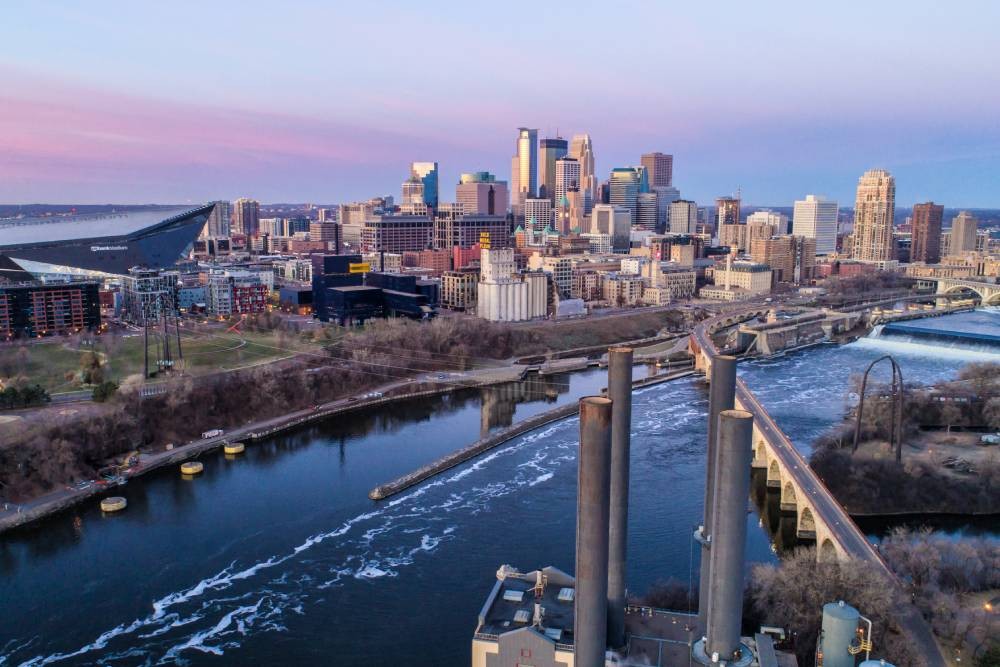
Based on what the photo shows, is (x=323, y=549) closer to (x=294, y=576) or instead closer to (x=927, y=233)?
(x=294, y=576)

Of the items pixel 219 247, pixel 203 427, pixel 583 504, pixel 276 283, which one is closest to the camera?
pixel 583 504

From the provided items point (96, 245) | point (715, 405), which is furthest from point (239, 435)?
point (96, 245)

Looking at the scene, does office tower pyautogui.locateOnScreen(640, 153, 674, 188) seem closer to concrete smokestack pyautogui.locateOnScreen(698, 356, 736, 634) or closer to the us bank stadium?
the us bank stadium

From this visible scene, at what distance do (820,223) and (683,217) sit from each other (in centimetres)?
782

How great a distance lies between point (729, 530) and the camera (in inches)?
186

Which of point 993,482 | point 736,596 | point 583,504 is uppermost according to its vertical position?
point 583,504

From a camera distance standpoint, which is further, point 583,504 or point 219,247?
point 219,247

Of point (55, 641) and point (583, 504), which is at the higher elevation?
point (583, 504)

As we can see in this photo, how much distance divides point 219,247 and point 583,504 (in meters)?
35.2

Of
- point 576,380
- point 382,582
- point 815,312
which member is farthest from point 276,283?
point 382,582

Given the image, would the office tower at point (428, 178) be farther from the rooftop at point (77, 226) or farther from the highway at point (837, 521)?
the highway at point (837, 521)

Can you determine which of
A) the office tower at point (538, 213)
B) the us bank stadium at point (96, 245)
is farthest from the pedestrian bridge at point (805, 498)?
the office tower at point (538, 213)

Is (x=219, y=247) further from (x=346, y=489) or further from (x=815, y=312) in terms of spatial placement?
(x=346, y=489)

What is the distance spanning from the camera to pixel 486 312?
22516mm
